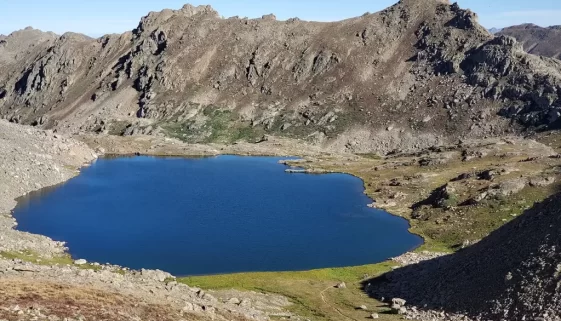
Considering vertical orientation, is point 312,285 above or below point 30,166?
below

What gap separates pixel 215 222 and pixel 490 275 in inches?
2663

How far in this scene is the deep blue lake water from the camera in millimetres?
91688

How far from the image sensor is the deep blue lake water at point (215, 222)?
91688mm

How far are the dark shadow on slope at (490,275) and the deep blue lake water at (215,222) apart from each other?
24089 mm

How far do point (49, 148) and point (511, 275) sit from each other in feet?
515

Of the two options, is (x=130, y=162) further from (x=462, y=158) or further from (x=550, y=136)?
(x=550, y=136)

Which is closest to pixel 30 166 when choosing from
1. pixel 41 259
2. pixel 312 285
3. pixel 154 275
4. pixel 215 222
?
pixel 215 222

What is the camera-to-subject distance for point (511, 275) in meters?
55.6

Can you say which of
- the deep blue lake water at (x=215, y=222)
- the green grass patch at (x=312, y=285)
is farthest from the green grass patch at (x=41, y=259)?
the green grass patch at (x=312, y=285)

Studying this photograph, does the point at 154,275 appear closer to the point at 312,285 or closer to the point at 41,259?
the point at 312,285

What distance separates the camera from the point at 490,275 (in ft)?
192

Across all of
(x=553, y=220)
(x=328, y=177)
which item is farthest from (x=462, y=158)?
(x=553, y=220)

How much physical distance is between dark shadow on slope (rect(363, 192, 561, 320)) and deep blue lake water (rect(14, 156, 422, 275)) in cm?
2409

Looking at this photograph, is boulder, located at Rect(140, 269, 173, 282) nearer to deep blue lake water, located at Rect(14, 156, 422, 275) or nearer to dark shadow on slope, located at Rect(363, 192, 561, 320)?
deep blue lake water, located at Rect(14, 156, 422, 275)
